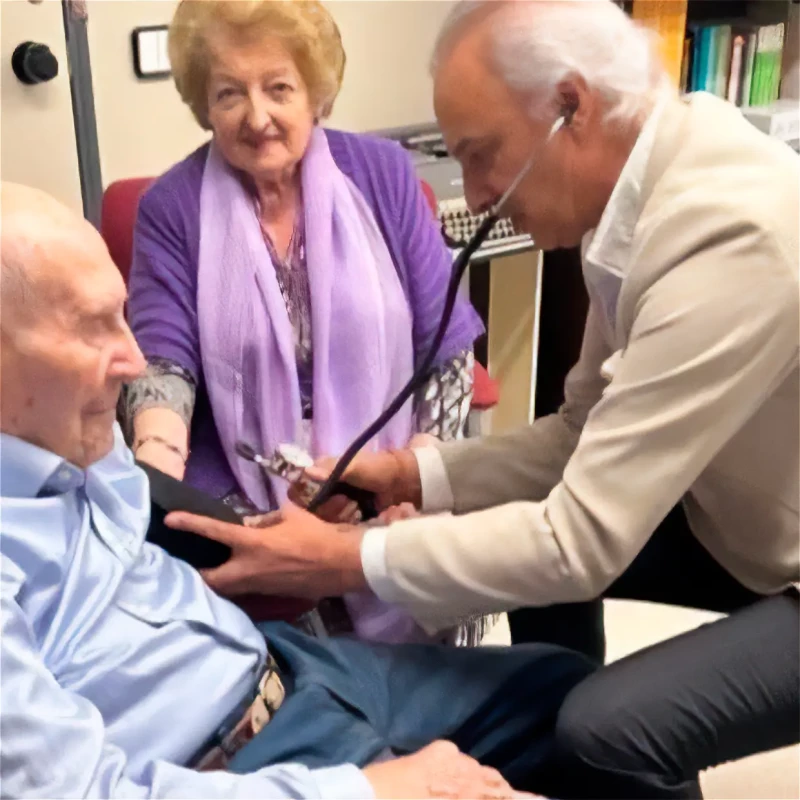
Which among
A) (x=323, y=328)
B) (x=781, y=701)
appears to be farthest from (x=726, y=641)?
(x=323, y=328)

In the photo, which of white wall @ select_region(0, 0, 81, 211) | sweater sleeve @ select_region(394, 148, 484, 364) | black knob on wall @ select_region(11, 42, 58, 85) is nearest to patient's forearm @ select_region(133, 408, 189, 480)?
sweater sleeve @ select_region(394, 148, 484, 364)

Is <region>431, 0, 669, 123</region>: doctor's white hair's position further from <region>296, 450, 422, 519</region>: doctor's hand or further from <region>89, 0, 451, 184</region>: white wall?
<region>89, 0, 451, 184</region>: white wall

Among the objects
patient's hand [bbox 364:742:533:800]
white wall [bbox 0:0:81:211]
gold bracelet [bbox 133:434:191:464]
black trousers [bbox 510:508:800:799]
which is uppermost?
white wall [bbox 0:0:81:211]

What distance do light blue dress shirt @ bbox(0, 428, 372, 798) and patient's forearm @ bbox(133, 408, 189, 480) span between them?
0.38m

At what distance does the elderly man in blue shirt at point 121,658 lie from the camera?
2.49 feet

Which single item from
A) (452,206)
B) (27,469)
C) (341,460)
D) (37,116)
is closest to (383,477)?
(341,460)

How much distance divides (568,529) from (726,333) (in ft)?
0.87

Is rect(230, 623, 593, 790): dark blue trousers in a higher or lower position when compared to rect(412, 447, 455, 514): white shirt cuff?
lower

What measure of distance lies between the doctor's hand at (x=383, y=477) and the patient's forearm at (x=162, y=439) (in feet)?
0.68

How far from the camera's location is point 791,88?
2654 mm

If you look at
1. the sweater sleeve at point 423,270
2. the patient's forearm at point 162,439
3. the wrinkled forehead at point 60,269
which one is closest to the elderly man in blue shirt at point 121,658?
the wrinkled forehead at point 60,269

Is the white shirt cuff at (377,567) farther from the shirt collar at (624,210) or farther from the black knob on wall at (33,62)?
the black knob on wall at (33,62)

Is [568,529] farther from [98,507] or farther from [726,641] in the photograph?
[98,507]

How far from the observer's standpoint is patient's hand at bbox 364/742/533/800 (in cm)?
89
